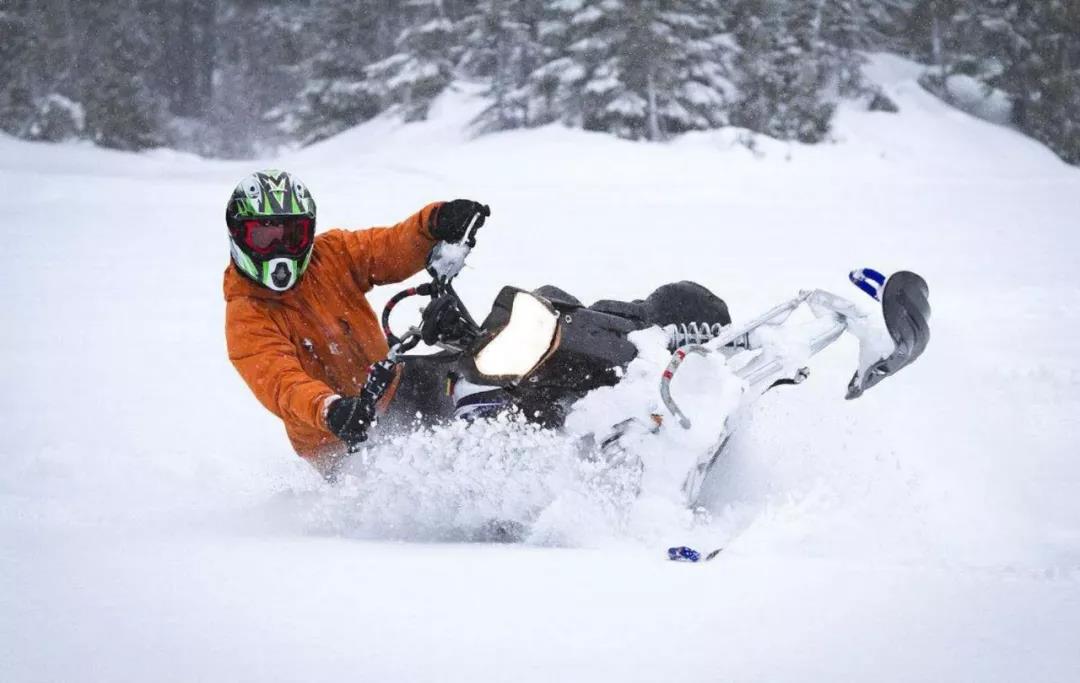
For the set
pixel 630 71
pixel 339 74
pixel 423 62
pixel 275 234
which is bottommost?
pixel 339 74

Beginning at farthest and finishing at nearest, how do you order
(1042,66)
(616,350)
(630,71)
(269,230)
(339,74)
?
(339,74)
(1042,66)
(630,71)
(269,230)
(616,350)

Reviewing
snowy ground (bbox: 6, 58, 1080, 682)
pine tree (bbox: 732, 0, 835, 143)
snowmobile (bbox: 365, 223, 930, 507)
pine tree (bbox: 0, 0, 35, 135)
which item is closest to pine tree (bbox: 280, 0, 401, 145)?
pine tree (bbox: 0, 0, 35, 135)

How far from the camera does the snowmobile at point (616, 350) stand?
9.98 ft

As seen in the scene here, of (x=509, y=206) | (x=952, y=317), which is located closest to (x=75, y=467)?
(x=952, y=317)

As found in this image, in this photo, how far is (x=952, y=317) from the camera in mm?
6969

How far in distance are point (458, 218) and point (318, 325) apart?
760 millimetres

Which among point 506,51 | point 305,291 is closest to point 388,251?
point 305,291

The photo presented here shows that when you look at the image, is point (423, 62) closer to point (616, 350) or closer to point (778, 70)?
point (778, 70)

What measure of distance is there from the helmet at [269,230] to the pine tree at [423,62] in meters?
23.4

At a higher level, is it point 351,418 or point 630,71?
point 351,418

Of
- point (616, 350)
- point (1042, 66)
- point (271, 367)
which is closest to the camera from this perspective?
point (616, 350)

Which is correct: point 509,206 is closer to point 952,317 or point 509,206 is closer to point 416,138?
point 952,317

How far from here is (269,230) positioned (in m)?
3.79

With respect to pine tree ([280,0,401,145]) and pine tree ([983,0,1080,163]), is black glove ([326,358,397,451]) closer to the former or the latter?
pine tree ([983,0,1080,163])
